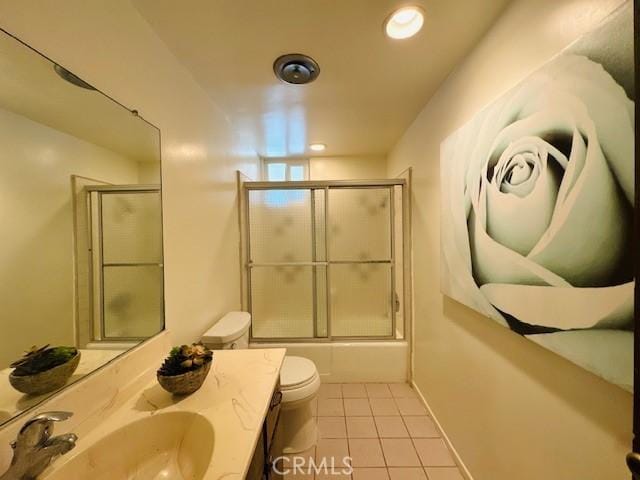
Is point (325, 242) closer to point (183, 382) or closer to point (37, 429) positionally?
point (183, 382)

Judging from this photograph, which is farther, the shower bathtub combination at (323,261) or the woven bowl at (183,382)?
the shower bathtub combination at (323,261)

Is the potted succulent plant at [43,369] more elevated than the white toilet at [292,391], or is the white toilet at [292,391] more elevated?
the potted succulent plant at [43,369]

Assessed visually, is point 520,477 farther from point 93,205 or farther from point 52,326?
point 93,205

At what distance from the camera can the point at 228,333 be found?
1.59 metres

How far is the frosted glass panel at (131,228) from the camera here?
92 centimetres

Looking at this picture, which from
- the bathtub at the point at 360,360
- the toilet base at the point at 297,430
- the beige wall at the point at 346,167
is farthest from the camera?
the beige wall at the point at 346,167

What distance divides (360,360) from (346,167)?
226cm

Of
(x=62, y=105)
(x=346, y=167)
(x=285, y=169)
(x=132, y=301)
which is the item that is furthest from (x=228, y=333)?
(x=346, y=167)

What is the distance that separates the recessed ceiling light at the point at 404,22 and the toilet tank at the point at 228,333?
1836 millimetres

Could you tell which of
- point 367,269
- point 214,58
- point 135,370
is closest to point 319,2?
point 214,58

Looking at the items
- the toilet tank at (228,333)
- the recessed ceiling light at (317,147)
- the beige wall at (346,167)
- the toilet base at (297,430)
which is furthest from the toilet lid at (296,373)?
the beige wall at (346,167)

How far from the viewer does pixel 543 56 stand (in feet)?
2.92

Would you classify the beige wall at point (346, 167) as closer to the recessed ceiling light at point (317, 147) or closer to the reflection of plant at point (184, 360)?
the recessed ceiling light at point (317, 147)

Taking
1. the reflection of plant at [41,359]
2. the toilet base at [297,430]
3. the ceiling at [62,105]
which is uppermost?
the ceiling at [62,105]
